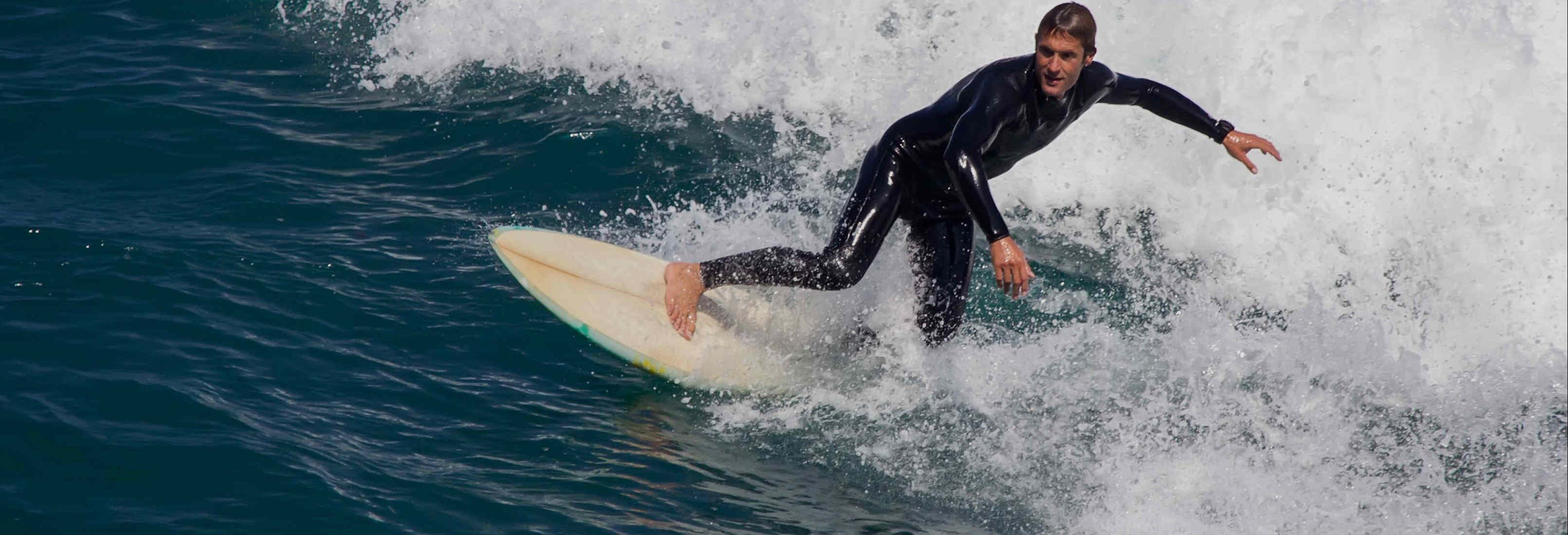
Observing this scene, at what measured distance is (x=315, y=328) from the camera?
618cm

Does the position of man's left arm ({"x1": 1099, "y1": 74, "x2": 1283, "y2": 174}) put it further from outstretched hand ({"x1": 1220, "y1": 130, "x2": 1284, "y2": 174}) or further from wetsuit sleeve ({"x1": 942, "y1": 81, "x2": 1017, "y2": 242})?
wetsuit sleeve ({"x1": 942, "y1": 81, "x2": 1017, "y2": 242})

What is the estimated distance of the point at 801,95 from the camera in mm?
10219

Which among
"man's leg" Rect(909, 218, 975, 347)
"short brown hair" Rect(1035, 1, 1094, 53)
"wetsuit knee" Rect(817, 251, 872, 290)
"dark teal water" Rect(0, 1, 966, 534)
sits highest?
"short brown hair" Rect(1035, 1, 1094, 53)

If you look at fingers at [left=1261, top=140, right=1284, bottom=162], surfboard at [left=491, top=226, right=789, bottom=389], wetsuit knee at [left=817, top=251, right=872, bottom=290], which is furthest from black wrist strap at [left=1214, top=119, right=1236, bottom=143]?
surfboard at [left=491, top=226, right=789, bottom=389]

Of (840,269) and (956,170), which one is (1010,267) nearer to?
(956,170)

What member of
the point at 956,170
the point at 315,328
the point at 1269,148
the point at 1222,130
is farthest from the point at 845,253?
the point at 315,328

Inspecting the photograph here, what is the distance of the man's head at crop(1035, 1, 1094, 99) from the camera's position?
5.14m

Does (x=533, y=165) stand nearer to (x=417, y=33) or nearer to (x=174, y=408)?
(x=417, y=33)

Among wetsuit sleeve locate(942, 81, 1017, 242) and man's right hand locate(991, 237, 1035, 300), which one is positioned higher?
wetsuit sleeve locate(942, 81, 1017, 242)

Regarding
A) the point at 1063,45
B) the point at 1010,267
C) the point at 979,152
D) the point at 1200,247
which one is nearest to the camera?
the point at 1010,267

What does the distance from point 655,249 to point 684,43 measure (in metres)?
3.56

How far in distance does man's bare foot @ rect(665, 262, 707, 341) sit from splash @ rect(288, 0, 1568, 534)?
0.46 m

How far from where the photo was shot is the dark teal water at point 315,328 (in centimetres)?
484

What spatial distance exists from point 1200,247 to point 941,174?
3.75 metres
